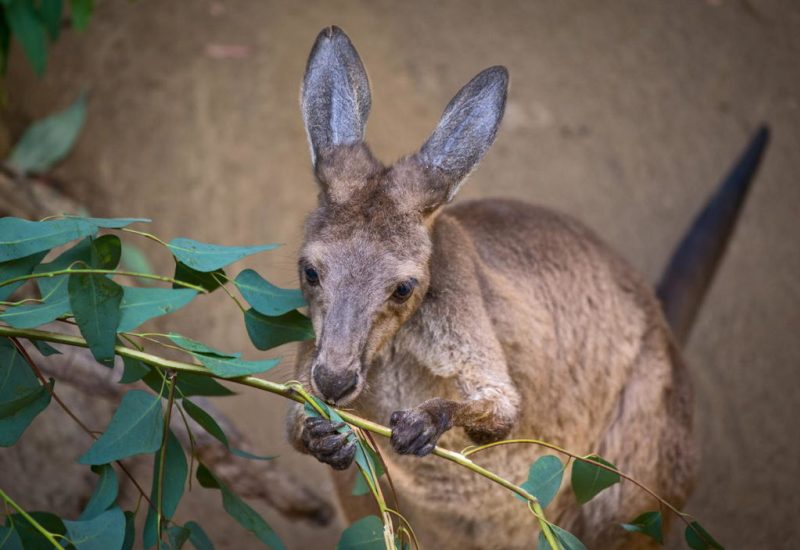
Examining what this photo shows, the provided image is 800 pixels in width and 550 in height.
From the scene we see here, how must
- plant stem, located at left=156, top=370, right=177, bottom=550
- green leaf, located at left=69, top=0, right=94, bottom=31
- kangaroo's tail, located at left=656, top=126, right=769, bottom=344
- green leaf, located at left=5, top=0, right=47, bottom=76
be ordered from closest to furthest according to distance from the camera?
plant stem, located at left=156, top=370, right=177, bottom=550 < green leaf, located at left=5, top=0, right=47, bottom=76 < green leaf, located at left=69, top=0, right=94, bottom=31 < kangaroo's tail, located at left=656, top=126, right=769, bottom=344

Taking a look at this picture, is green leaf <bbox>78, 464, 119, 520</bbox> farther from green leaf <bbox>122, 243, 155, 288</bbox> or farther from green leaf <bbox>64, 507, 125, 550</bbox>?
green leaf <bbox>122, 243, 155, 288</bbox>

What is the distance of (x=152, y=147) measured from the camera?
5.93 meters

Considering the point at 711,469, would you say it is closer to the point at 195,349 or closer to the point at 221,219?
the point at 221,219

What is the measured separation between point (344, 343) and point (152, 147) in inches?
141

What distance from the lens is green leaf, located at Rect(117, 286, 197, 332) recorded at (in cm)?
257

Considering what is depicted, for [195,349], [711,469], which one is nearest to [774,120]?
[711,469]

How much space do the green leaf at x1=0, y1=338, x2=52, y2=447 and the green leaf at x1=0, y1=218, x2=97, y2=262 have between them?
26 cm

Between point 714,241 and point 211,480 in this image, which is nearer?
point 211,480

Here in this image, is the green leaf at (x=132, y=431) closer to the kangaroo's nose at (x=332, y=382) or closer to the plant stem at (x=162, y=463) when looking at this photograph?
the plant stem at (x=162, y=463)

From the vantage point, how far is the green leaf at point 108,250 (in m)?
2.68

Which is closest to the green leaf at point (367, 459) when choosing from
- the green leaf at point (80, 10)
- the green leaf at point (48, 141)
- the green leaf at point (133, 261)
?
the green leaf at point (133, 261)

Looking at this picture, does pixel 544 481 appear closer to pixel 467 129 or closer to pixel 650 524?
pixel 650 524

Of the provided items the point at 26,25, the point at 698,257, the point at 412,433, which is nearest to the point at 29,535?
the point at 412,433

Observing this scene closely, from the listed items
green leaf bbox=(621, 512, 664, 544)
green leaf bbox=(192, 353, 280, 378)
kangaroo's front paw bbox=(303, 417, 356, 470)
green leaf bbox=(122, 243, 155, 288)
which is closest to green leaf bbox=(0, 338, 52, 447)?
green leaf bbox=(192, 353, 280, 378)
